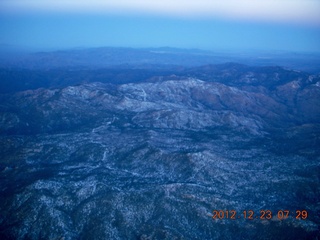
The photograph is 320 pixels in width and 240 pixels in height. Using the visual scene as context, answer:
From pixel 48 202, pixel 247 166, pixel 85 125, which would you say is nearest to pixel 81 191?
pixel 48 202

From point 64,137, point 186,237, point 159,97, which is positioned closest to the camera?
point 186,237

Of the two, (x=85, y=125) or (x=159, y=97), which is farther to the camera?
(x=159, y=97)

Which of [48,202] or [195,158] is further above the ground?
[195,158]

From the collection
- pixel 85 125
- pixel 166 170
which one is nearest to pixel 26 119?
pixel 85 125

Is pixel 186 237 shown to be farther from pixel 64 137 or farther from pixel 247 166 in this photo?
pixel 64 137

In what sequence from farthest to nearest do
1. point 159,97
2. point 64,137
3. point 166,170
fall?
1. point 159,97
2. point 64,137
3. point 166,170

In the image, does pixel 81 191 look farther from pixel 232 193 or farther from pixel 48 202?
pixel 232 193
